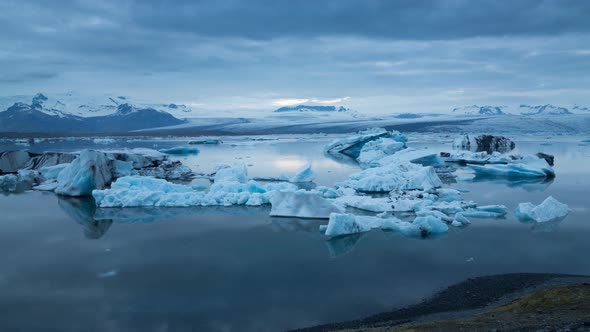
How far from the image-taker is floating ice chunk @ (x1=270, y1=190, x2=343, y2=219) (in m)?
8.94

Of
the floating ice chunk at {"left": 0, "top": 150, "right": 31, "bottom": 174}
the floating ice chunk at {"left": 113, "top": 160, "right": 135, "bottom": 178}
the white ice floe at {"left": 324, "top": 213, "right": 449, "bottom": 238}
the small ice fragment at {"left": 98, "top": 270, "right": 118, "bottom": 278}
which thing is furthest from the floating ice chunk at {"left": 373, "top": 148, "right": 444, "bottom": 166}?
the small ice fragment at {"left": 98, "top": 270, "right": 118, "bottom": 278}

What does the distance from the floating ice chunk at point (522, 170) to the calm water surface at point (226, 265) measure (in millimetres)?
4681

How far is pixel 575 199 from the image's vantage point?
1079cm

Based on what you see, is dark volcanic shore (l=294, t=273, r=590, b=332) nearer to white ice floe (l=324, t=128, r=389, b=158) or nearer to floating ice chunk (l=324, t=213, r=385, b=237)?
floating ice chunk (l=324, t=213, r=385, b=237)

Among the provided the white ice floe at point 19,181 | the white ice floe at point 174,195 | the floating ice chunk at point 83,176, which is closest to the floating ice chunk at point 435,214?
the white ice floe at point 174,195

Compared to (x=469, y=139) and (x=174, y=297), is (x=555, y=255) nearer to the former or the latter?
(x=174, y=297)

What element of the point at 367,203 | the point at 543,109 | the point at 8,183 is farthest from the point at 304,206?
the point at 543,109

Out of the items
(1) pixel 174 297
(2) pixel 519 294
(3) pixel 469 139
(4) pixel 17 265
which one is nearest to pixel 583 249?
(2) pixel 519 294

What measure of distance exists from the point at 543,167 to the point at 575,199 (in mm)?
4134

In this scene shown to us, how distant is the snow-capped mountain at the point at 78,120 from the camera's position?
11862 centimetres

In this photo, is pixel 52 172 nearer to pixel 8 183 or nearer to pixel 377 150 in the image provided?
pixel 8 183

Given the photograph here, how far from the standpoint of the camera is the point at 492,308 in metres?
4.64

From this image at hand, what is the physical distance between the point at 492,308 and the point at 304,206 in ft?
15.4

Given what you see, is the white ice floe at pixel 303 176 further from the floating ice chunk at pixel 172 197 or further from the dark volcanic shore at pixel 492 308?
the dark volcanic shore at pixel 492 308
